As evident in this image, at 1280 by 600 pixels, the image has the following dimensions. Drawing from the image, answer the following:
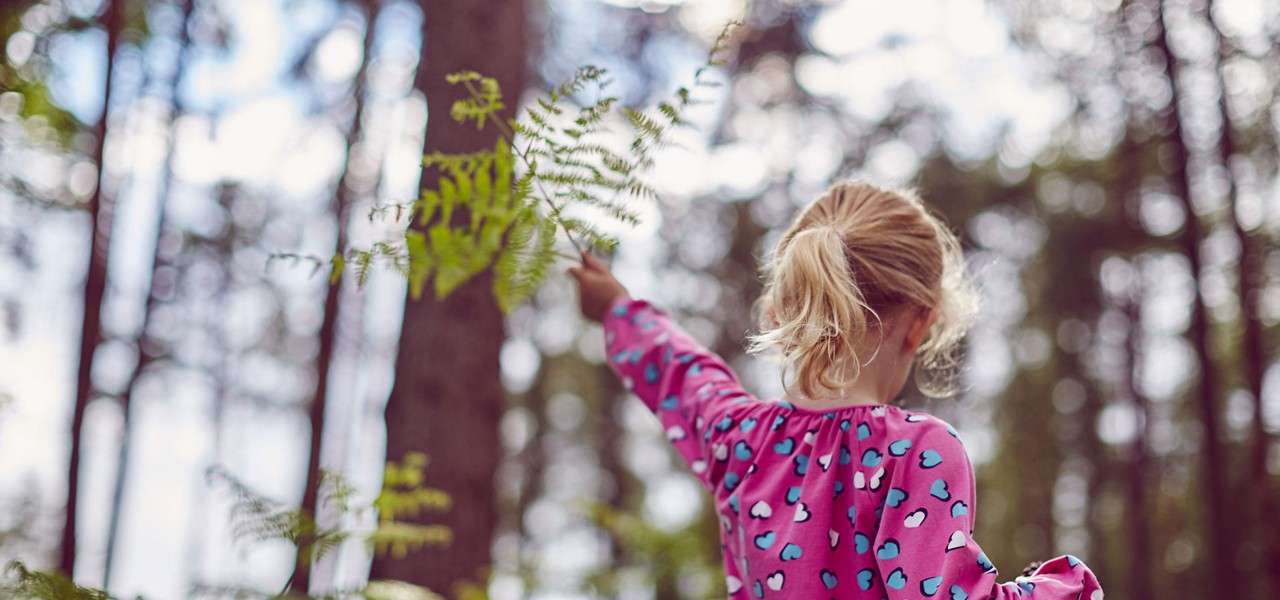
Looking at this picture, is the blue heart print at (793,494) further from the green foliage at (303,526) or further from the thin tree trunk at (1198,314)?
the thin tree trunk at (1198,314)

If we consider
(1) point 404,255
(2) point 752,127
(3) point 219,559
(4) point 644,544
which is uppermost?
(2) point 752,127

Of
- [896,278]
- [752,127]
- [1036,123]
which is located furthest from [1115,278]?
[896,278]

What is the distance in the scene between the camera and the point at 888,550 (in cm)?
189

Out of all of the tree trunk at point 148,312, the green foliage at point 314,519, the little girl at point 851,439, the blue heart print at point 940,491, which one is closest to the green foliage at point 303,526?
the green foliage at point 314,519

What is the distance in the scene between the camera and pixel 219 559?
838 inches

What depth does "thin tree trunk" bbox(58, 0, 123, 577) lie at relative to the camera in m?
6.56

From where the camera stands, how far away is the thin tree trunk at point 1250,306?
339 inches

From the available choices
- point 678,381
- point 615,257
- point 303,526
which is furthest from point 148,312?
point 678,381

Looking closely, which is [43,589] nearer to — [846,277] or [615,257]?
[846,277]

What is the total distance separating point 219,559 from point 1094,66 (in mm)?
19150

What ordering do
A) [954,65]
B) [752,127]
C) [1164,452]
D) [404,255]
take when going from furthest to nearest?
[1164,452], [752,127], [954,65], [404,255]

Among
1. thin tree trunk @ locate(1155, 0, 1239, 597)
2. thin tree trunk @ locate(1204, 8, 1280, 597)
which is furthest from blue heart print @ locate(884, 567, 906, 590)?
thin tree trunk @ locate(1155, 0, 1239, 597)

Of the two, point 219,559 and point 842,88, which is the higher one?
point 842,88

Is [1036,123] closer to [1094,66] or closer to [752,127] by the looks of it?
[1094,66]
